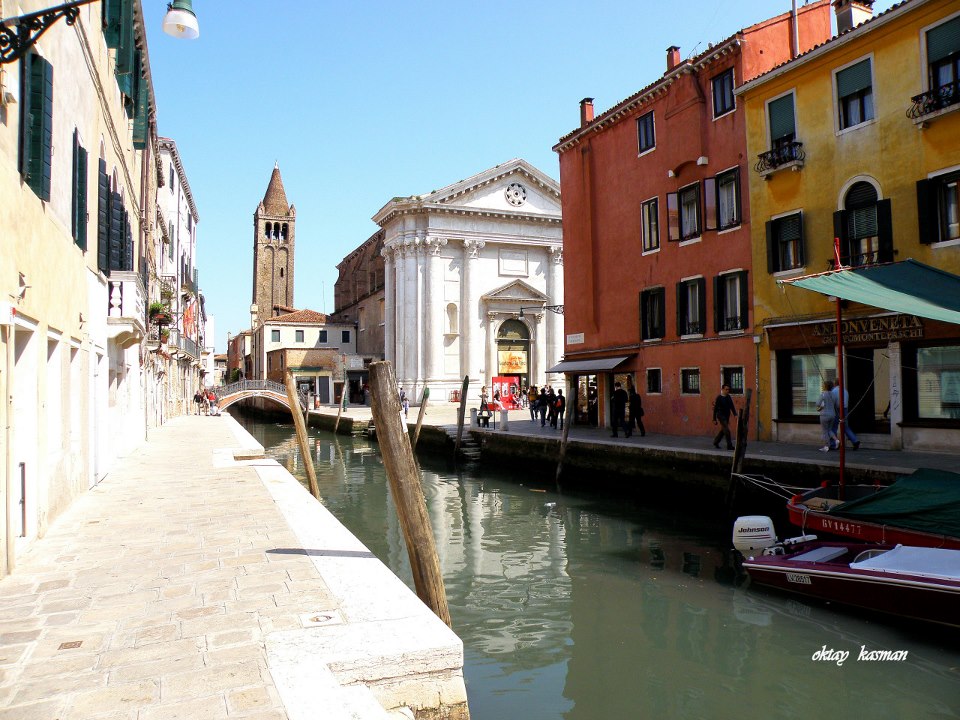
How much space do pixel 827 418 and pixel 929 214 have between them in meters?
3.87

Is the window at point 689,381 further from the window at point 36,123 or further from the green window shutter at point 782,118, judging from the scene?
the window at point 36,123

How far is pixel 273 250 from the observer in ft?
242

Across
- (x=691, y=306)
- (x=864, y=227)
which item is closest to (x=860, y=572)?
(x=864, y=227)

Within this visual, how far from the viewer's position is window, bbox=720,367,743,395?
16234 millimetres

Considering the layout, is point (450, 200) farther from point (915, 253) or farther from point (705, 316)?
point (915, 253)

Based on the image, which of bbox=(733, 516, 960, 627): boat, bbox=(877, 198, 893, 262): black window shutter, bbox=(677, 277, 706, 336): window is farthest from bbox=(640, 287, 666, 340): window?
bbox=(733, 516, 960, 627): boat

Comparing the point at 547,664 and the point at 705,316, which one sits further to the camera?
the point at 705,316

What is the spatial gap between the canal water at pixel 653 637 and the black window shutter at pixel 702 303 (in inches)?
264

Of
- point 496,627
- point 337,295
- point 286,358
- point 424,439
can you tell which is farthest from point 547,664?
Answer: point 337,295

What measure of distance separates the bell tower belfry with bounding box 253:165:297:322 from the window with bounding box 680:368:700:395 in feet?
198

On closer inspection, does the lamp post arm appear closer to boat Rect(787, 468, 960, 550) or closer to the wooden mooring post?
the wooden mooring post

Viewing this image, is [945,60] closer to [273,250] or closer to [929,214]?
[929,214]

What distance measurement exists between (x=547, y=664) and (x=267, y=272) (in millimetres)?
72156

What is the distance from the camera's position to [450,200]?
42219mm
